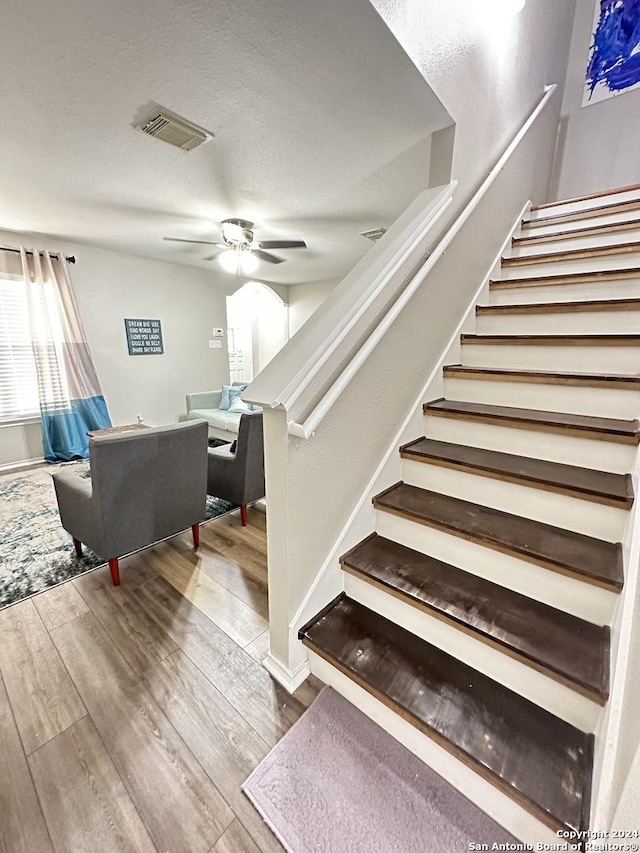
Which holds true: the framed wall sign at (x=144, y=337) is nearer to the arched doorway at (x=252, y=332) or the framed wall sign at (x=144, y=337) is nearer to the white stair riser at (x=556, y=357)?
the arched doorway at (x=252, y=332)

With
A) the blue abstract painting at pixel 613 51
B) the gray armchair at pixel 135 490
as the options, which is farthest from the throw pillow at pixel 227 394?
the blue abstract painting at pixel 613 51

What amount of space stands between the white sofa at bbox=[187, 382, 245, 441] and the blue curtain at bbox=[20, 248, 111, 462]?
1.28m

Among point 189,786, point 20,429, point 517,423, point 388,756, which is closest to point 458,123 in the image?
point 517,423

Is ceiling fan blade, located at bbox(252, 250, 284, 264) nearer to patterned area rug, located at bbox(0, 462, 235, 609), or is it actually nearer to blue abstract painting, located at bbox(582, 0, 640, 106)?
patterned area rug, located at bbox(0, 462, 235, 609)

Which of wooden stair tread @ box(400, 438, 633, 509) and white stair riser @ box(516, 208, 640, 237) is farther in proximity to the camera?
white stair riser @ box(516, 208, 640, 237)

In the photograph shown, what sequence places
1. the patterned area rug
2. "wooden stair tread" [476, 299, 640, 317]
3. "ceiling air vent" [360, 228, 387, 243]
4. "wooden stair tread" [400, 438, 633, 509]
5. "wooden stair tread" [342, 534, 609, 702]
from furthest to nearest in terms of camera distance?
"ceiling air vent" [360, 228, 387, 243], the patterned area rug, "wooden stair tread" [476, 299, 640, 317], "wooden stair tread" [400, 438, 633, 509], "wooden stair tread" [342, 534, 609, 702]

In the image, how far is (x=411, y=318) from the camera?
1.60 m

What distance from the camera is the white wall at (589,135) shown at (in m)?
2.97

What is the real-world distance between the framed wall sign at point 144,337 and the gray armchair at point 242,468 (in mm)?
2906

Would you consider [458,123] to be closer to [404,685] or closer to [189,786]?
[404,685]

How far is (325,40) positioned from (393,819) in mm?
2701

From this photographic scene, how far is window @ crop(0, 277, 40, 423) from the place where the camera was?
3.72 m

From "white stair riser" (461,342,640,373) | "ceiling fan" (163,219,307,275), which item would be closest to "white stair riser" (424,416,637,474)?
"white stair riser" (461,342,640,373)

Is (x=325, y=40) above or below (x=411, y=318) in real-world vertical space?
above
